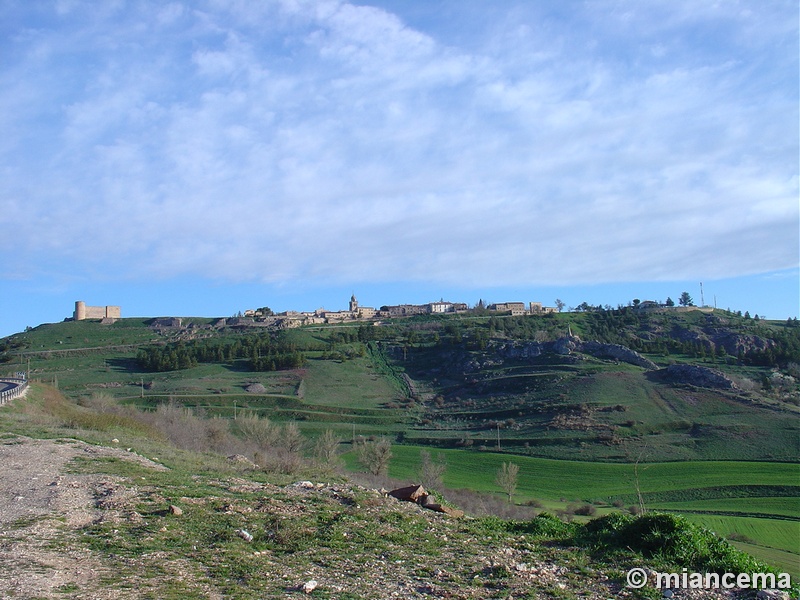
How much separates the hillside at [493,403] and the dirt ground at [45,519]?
3.57 m

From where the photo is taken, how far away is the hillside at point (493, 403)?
39375 mm

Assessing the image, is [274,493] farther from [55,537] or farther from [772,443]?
[772,443]

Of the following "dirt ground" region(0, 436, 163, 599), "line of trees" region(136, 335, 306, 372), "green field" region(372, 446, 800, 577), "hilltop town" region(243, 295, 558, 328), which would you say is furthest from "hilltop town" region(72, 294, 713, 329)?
"dirt ground" region(0, 436, 163, 599)

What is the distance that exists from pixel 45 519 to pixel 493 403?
72.3 m

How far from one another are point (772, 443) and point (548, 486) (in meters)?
23.9

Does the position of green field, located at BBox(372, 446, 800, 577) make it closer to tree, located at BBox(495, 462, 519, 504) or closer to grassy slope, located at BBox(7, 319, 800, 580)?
grassy slope, located at BBox(7, 319, 800, 580)

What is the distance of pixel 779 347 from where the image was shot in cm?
10425

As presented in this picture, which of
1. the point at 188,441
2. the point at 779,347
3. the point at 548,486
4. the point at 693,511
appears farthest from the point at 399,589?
the point at 779,347

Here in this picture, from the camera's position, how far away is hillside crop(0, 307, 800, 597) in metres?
39.4

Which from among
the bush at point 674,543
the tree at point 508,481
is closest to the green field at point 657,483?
the tree at point 508,481

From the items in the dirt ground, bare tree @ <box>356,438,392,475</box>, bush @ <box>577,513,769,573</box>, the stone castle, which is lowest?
bare tree @ <box>356,438,392,475</box>

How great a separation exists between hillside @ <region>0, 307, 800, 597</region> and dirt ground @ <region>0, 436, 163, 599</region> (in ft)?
11.7

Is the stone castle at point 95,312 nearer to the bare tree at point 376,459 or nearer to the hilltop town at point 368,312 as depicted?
the hilltop town at point 368,312

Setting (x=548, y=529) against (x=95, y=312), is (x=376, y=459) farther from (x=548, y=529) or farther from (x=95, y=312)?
(x=95, y=312)
